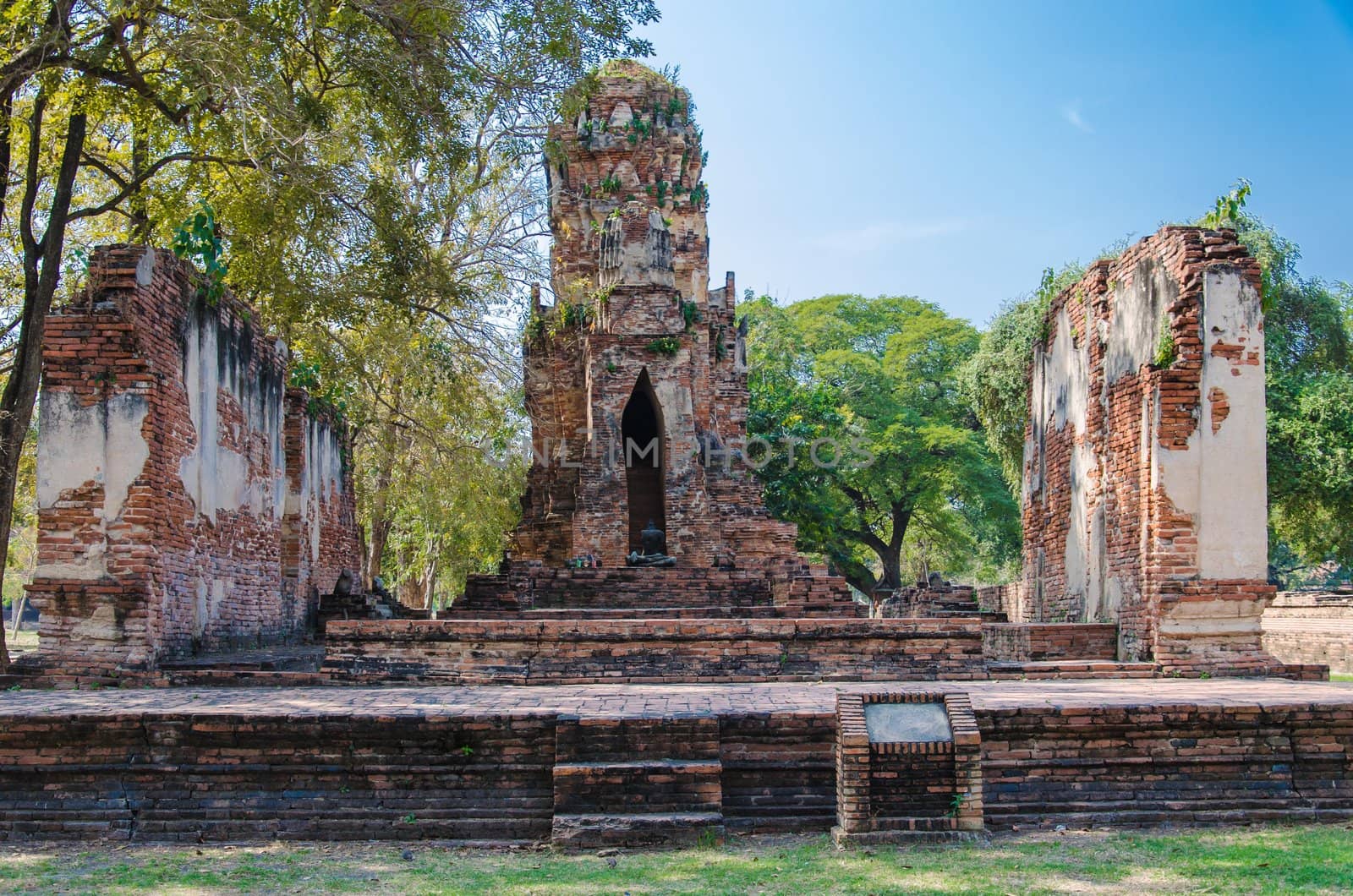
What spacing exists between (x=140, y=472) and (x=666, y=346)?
9.70 metres

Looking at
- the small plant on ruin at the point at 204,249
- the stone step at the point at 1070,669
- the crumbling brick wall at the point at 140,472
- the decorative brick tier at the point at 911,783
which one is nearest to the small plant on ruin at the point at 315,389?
the crumbling brick wall at the point at 140,472

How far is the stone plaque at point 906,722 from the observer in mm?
6035

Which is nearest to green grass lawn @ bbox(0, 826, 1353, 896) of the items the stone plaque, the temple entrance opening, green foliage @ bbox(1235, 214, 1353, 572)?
the stone plaque

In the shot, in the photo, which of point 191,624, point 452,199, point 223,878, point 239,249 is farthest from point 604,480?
point 223,878

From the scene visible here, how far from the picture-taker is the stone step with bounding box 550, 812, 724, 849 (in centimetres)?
598

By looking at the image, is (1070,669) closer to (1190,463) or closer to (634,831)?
(1190,463)

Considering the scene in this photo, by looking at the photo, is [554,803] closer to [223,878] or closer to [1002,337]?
[223,878]

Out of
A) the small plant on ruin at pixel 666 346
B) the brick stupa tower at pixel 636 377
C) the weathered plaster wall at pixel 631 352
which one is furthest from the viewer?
the small plant on ruin at pixel 666 346

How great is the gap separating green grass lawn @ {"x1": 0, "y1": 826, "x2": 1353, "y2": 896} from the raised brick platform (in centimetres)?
21

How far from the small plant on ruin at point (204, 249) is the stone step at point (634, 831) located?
7331 mm

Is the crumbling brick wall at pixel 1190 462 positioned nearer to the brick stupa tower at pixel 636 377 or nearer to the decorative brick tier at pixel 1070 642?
the decorative brick tier at pixel 1070 642

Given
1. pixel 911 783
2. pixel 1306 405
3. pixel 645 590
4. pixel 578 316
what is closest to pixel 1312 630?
pixel 1306 405

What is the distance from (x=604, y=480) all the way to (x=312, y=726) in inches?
458

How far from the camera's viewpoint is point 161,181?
13891 millimetres
